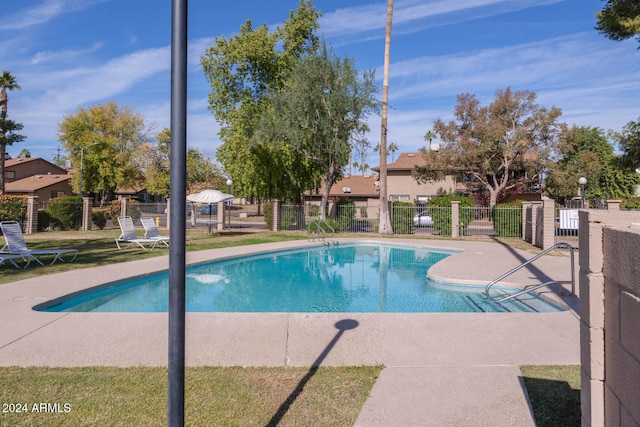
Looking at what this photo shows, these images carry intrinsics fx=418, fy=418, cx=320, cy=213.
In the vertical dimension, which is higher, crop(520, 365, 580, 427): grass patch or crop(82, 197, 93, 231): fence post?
crop(82, 197, 93, 231): fence post

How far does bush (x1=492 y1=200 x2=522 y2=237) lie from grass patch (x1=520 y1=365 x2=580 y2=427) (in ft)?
65.5

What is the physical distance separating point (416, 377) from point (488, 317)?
9.11ft

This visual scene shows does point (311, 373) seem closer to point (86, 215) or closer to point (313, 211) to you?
point (313, 211)

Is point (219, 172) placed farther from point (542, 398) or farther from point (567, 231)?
point (542, 398)

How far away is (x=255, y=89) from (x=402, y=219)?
1459 cm

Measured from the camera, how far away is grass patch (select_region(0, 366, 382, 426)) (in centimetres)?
337

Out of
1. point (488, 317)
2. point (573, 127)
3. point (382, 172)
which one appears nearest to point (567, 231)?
point (382, 172)

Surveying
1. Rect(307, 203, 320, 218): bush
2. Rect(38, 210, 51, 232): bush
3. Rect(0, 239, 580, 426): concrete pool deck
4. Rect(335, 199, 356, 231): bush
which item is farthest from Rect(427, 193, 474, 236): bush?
Rect(38, 210, 51, 232): bush

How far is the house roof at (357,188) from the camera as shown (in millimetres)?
55219

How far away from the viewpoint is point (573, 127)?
106 feet

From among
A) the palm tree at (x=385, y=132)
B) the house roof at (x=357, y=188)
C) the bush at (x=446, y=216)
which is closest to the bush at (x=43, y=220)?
the palm tree at (x=385, y=132)

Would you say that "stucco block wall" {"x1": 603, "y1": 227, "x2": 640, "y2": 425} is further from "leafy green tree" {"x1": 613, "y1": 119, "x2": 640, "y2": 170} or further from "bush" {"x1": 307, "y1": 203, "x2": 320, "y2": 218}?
"bush" {"x1": 307, "y1": 203, "x2": 320, "y2": 218}

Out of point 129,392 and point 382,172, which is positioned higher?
point 382,172

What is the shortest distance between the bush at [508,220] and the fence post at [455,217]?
83.6 inches
